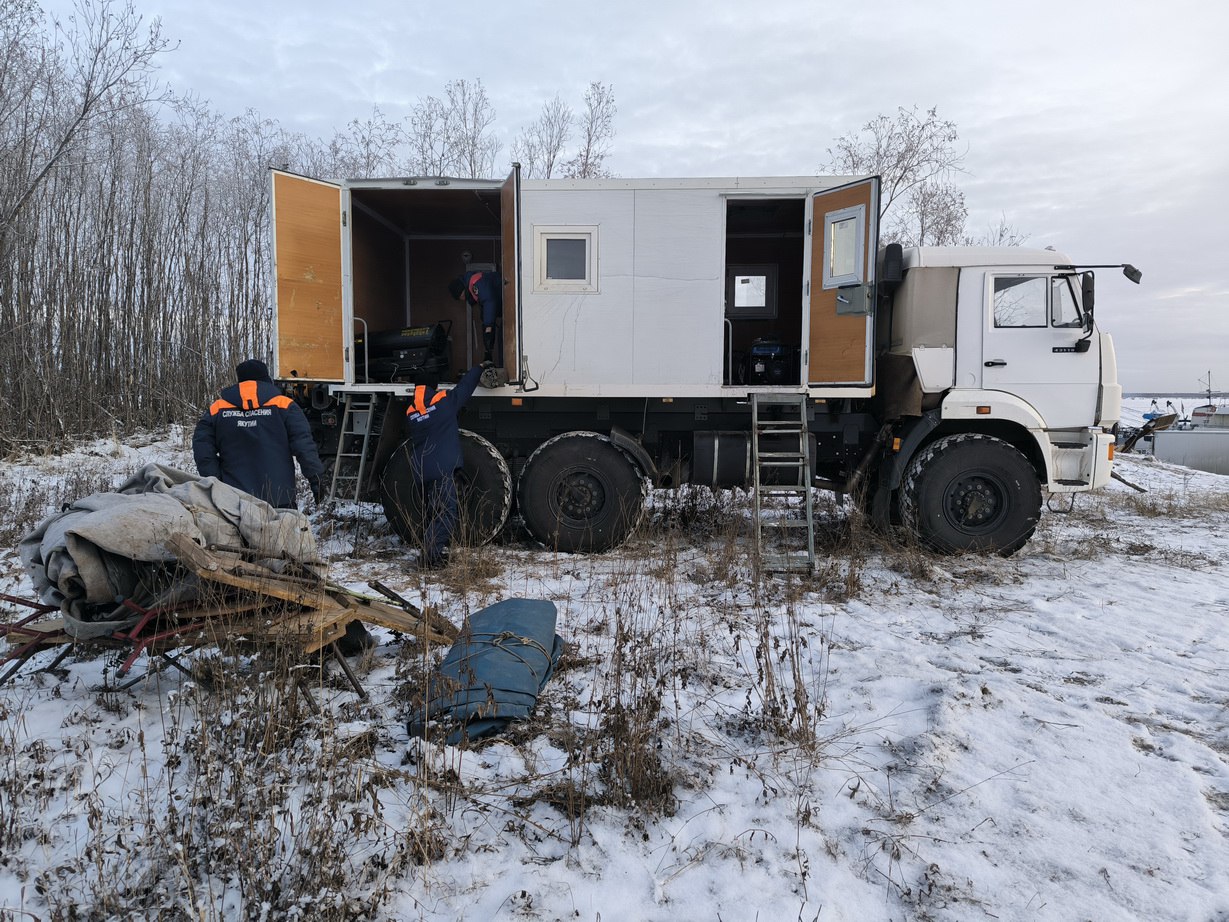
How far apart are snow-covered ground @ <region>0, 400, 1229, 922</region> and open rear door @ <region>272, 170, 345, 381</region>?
3657 mm

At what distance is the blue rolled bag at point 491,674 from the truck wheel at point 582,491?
103 inches

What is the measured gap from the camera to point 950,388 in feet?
22.1

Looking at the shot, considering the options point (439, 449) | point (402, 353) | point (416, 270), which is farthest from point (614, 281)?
point (416, 270)

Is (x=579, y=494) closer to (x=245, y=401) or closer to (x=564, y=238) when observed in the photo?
(x=564, y=238)

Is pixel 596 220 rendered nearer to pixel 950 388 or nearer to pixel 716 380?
pixel 716 380

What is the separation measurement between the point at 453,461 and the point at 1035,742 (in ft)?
15.4

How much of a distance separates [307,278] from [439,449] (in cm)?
231

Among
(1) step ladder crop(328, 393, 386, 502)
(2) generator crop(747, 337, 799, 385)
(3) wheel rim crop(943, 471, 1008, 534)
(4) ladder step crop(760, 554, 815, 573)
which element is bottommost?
(4) ladder step crop(760, 554, 815, 573)

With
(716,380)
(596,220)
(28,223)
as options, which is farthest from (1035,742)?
(28,223)

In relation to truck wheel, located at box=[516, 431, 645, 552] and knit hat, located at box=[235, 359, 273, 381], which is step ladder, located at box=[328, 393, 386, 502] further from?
truck wheel, located at box=[516, 431, 645, 552]

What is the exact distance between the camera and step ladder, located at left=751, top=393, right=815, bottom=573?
612 centimetres

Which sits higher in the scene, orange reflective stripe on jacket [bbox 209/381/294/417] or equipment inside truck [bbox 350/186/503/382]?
equipment inside truck [bbox 350/186/503/382]

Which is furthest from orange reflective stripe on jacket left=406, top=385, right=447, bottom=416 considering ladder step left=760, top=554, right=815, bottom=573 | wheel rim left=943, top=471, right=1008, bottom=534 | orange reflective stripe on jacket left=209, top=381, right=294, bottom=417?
wheel rim left=943, top=471, right=1008, bottom=534

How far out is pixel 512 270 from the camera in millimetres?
6391
